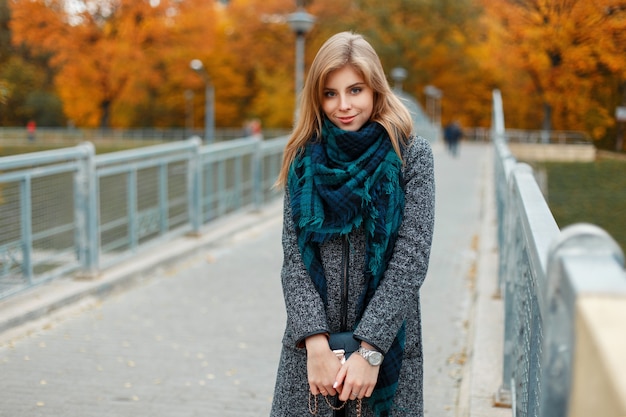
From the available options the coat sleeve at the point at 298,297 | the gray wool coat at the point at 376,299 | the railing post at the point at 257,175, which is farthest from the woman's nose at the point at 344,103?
the railing post at the point at 257,175

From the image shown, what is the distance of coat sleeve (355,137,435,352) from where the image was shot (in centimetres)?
235

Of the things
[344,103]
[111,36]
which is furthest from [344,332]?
[111,36]

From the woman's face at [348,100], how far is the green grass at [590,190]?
212 inches

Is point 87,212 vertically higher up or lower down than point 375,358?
lower down

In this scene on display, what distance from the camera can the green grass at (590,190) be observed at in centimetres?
873

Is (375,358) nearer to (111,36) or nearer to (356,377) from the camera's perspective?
(356,377)

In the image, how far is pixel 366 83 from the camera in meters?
2.51

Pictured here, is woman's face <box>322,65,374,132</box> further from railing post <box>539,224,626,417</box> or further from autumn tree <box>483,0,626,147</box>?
autumn tree <box>483,0,626,147</box>

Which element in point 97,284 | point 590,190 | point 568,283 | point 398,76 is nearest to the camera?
point 568,283

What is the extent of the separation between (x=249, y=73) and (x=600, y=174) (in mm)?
55633

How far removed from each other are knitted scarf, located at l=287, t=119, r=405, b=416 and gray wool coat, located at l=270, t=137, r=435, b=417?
0.10 ft

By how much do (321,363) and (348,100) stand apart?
31.0 inches

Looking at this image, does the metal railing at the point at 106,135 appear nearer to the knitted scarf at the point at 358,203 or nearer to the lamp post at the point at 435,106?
the lamp post at the point at 435,106

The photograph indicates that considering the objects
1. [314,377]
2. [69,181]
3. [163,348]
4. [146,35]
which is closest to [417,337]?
[314,377]
